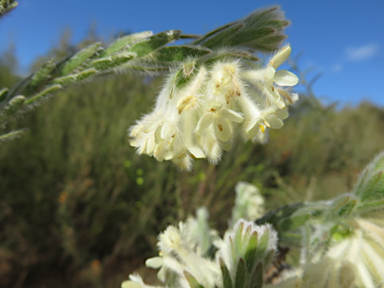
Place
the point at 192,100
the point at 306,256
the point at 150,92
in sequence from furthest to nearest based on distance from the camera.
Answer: the point at 150,92, the point at 306,256, the point at 192,100

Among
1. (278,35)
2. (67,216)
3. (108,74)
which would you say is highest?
(67,216)

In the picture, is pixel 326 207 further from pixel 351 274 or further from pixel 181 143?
pixel 181 143

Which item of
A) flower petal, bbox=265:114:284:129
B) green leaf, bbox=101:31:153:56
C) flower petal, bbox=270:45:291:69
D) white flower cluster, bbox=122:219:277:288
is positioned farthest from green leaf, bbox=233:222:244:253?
green leaf, bbox=101:31:153:56

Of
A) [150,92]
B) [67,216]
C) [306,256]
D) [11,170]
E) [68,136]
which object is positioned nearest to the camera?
[306,256]

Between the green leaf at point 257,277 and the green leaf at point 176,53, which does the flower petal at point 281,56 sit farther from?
the green leaf at point 257,277

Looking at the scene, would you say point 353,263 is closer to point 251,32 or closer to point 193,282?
point 193,282

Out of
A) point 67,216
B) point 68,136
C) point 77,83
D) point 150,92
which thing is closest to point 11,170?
point 68,136

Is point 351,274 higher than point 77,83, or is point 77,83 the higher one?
point 77,83

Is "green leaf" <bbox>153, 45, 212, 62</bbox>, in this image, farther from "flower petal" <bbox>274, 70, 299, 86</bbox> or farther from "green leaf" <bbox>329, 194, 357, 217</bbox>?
"green leaf" <bbox>329, 194, 357, 217</bbox>
